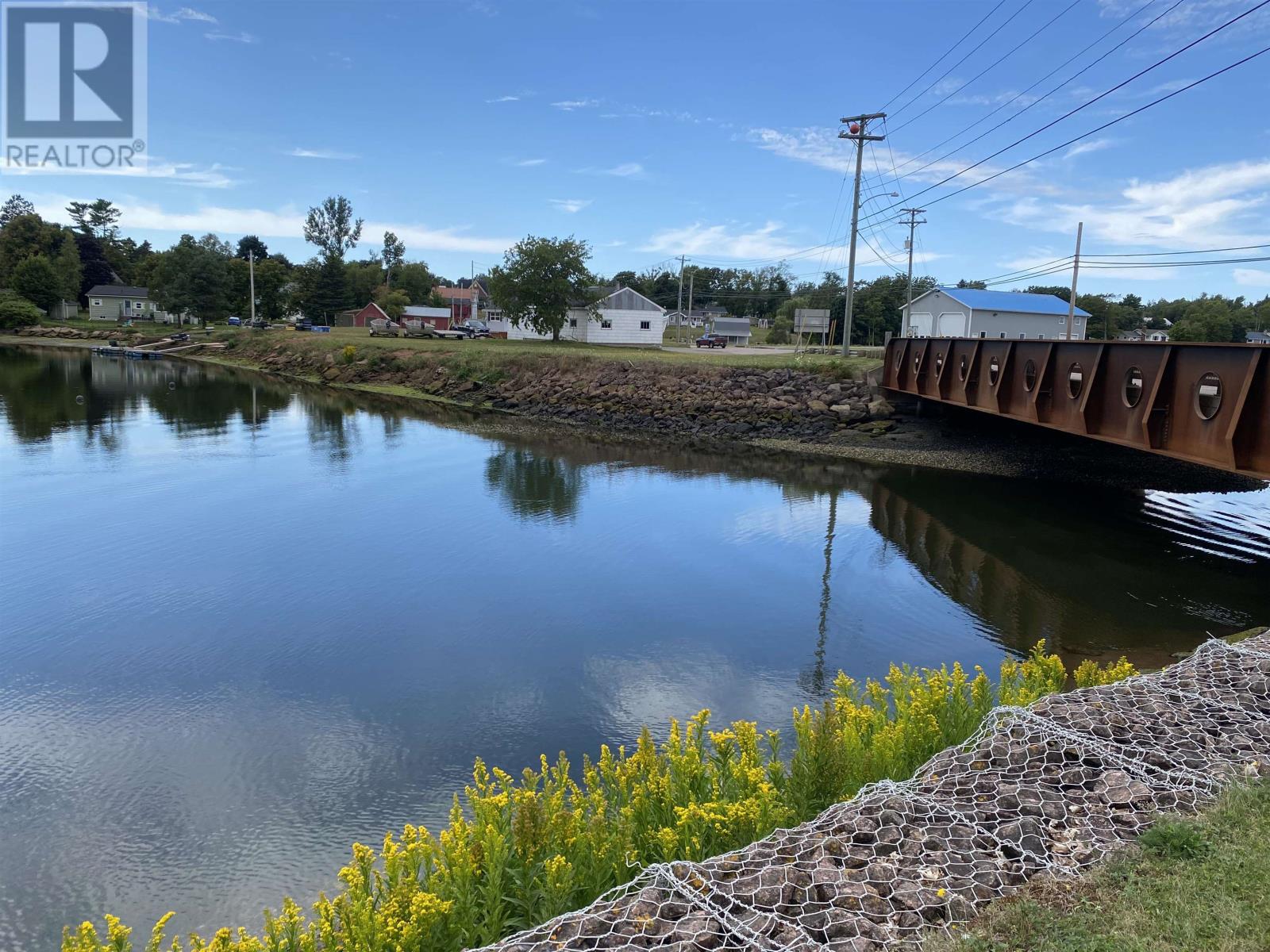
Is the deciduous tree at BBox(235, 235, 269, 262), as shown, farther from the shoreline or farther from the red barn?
the shoreline

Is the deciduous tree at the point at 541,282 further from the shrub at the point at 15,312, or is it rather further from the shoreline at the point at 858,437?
the shrub at the point at 15,312

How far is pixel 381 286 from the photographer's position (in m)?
116

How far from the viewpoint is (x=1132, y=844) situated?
5.55m

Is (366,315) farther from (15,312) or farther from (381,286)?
(15,312)

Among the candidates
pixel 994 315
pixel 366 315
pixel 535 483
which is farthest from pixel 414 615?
pixel 366 315

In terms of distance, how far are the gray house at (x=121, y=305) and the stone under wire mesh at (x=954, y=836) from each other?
12469 cm

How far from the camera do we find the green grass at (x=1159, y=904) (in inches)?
176

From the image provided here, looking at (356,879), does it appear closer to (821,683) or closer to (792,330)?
(821,683)

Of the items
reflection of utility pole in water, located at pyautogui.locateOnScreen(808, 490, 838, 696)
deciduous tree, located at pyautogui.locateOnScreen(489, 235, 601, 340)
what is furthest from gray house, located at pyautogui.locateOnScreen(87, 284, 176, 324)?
reflection of utility pole in water, located at pyautogui.locateOnScreen(808, 490, 838, 696)

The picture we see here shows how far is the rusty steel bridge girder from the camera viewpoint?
627 inches

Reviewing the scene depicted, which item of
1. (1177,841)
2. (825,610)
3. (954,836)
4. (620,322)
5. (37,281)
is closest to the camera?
(1177,841)

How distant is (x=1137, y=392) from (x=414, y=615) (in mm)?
18204

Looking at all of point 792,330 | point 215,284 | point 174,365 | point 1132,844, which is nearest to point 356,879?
point 1132,844

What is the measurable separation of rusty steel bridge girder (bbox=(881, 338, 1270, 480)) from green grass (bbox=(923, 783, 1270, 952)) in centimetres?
1298
